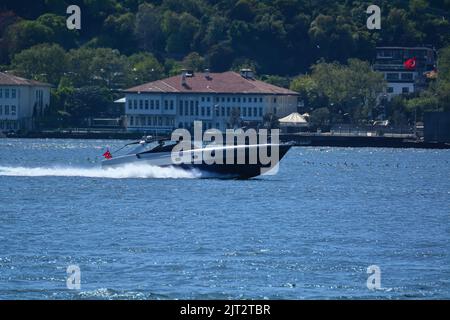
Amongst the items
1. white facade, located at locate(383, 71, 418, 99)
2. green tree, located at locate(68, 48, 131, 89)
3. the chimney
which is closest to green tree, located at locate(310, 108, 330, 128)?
the chimney

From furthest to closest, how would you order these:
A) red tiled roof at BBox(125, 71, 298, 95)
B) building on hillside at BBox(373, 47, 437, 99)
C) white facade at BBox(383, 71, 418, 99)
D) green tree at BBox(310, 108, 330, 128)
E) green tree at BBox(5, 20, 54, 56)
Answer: building on hillside at BBox(373, 47, 437, 99) < white facade at BBox(383, 71, 418, 99) < green tree at BBox(5, 20, 54, 56) < red tiled roof at BBox(125, 71, 298, 95) < green tree at BBox(310, 108, 330, 128)

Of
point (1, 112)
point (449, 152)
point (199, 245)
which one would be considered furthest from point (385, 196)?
point (1, 112)

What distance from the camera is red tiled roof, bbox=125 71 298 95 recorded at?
144125 mm

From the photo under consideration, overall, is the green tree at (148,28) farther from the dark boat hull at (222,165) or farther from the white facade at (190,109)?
the dark boat hull at (222,165)

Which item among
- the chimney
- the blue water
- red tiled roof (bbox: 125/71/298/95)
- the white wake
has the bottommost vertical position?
the blue water

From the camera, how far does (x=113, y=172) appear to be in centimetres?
6744

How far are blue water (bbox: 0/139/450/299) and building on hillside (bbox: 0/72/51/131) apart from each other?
7158cm

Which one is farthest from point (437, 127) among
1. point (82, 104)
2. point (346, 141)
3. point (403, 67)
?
point (403, 67)

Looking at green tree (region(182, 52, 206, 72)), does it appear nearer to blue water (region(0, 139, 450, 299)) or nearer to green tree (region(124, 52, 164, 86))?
green tree (region(124, 52, 164, 86))

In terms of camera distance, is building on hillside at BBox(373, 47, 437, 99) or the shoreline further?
building on hillside at BBox(373, 47, 437, 99)

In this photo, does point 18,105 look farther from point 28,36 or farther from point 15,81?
point 28,36

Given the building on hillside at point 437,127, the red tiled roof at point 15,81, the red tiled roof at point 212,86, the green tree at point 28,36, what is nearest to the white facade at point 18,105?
the red tiled roof at point 15,81

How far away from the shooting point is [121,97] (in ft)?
512

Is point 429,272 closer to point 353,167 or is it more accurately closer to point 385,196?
point 385,196
